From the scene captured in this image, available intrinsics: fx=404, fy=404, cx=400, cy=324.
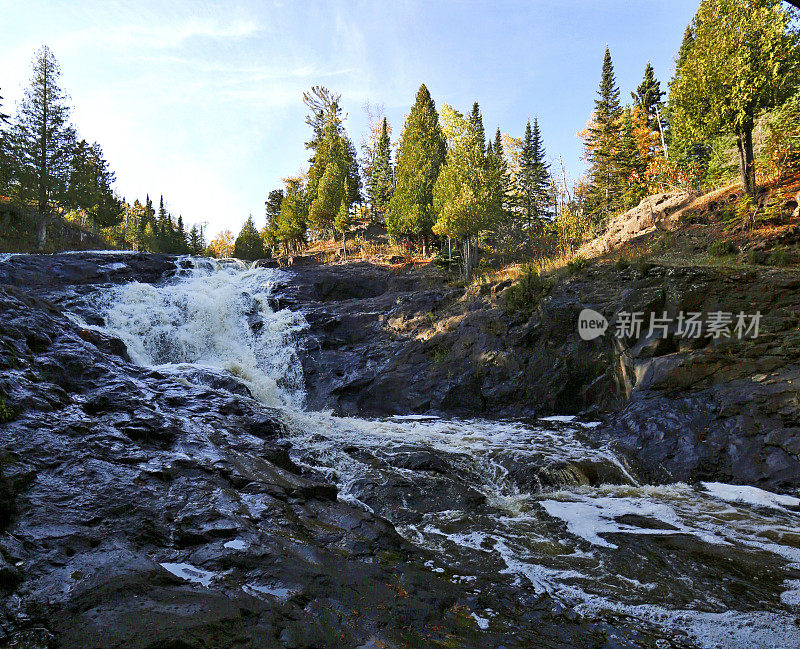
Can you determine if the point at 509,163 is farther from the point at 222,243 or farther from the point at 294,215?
the point at 222,243

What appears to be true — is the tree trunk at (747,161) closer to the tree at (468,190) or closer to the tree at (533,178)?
the tree at (468,190)

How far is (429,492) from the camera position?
19.6 feet

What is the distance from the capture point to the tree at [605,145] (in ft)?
112

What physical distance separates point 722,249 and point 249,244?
52.1 metres

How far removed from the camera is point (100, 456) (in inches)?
145

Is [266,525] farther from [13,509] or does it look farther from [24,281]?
[24,281]

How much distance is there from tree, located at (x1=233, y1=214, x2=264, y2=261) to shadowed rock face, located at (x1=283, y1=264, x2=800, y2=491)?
39713 mm

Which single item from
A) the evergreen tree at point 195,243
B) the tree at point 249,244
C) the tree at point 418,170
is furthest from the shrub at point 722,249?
the evergreen tree at point 195,243

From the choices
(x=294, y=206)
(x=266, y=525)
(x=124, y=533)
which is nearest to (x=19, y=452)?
(x=124, y=533)

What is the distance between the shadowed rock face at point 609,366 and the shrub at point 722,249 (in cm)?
288

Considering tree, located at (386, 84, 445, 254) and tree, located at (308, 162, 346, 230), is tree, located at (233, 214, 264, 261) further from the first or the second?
tree, located at (386, 84, 445, 254)

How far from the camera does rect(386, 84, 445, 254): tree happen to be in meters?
25.3

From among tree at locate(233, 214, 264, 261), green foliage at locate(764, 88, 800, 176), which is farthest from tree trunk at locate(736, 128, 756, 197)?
tree at locate(233, 214, 264, 261)

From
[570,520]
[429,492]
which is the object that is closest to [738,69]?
[570,520]
